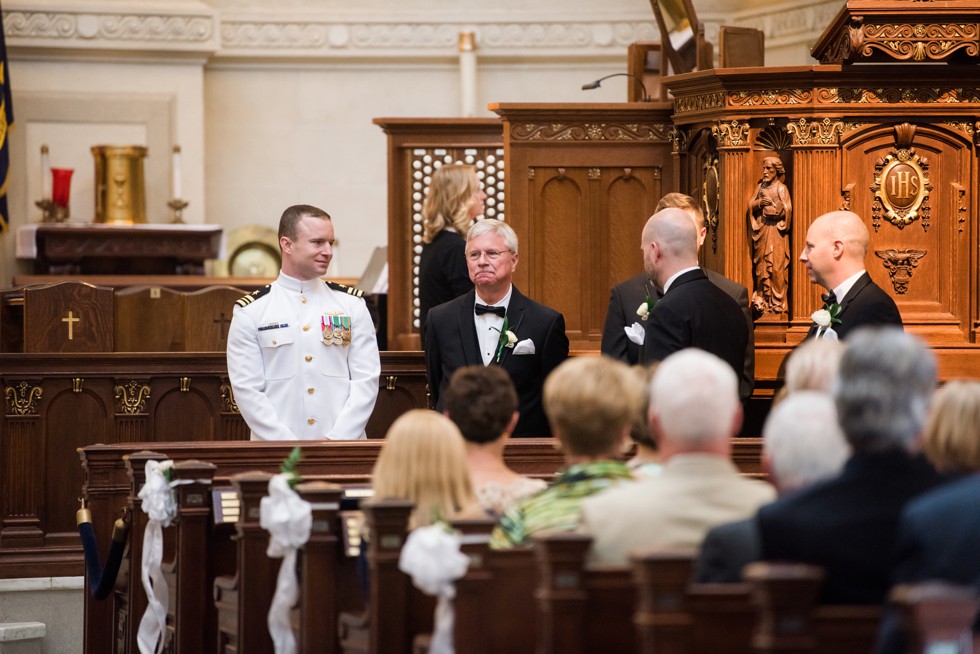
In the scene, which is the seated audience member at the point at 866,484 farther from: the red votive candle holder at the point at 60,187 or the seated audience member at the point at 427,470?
the red votive candle holder at the point at 60,187

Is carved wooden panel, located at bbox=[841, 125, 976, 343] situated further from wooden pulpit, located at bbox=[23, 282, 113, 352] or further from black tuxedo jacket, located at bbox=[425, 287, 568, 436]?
wooden pulpit, located at bbox=[23, 282, 113, 352]

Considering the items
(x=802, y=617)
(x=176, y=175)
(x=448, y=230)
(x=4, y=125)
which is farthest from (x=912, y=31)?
(x=4, y=125)

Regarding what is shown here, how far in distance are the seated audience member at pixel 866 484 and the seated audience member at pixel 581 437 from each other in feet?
2.03

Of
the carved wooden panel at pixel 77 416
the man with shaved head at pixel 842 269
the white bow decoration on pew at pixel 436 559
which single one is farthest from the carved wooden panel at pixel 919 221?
the white bow decoration on pew at pixel 436 559

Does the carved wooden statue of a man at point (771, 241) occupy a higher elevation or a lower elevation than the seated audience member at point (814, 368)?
higher

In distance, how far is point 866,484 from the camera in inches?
124

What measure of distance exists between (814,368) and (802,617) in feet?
4.03

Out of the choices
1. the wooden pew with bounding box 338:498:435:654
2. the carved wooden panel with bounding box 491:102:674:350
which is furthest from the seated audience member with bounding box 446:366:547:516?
the carved wooden panel with bounding box 491:102:674:350

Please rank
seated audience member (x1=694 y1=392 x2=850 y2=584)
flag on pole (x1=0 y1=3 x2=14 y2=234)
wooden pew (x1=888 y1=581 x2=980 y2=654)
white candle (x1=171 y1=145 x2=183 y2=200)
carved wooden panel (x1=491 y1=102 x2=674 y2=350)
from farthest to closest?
white candle (x1=171 y1=145 x2=183 y2=200)
flag on pole (x1=0 y1=3 x2=14 y2=234)
carved wooden panel (x1=491 y1=102 x2=674 y2=350)
seated audience member (x1=694 y1=392 x2=850 y2=584)
wooden pew (x1=888 y1=581 x2=980 y2=654)

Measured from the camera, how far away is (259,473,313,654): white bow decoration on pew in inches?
173

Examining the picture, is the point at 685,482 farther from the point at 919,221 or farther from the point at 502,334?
the point at 919,221

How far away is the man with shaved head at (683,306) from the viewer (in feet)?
19.2

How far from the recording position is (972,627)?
301 cm

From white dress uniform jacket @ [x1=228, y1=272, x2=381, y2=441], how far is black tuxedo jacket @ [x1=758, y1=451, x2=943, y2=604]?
3546 millimetres
